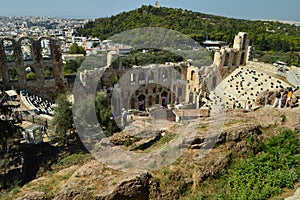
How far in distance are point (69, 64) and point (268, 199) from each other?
35.1m

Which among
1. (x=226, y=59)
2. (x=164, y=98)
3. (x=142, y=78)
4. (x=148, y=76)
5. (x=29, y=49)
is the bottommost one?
(x=164, y=98)

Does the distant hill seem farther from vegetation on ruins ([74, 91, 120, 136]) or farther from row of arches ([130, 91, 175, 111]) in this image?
vegetation on ruins ([74, 91, 120, 136])

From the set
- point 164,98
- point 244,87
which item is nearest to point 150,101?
point 164,98

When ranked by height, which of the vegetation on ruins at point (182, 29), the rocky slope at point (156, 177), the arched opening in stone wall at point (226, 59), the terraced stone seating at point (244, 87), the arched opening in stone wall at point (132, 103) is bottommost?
the arched opening in stone wall at point (132, 103)

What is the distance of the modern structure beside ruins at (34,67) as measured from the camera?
20016 mm

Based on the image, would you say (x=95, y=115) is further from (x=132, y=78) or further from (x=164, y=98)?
(x=164, y=98)

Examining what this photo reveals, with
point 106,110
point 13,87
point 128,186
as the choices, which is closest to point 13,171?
point 106,110

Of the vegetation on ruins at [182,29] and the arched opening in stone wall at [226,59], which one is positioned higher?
the vegetation on ruins at [182,29]

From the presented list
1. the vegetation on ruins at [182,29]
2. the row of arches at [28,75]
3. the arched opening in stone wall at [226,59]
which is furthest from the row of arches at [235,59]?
the vegetation on ruins at [182,29]

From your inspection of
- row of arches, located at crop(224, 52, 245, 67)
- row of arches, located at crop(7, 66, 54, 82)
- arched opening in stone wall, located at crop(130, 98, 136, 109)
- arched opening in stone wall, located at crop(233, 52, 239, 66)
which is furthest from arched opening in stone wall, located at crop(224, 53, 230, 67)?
row of arches, located at crop(7, 66, 54, 82)

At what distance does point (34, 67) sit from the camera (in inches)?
832

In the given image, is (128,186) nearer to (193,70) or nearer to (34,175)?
(34,175)

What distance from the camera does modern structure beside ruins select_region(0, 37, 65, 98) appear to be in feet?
65.7

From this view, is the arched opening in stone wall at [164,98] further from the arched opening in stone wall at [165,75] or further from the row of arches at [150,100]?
the arched opening in stone wall at [165,75]
